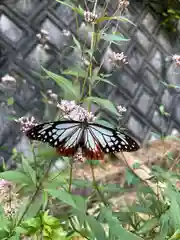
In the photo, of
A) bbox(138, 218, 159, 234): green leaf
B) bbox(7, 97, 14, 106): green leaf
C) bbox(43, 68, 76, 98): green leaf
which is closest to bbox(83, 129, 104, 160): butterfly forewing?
bbox(43, 68, 76, 98): green leaf

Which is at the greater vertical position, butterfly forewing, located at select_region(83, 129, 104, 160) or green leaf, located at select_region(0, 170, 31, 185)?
butterfly forewing, located at select_region(83, 129, 104, 160)

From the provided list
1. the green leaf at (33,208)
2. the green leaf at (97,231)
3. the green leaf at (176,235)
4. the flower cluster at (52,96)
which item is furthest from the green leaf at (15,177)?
the flower cluster at (52,96)

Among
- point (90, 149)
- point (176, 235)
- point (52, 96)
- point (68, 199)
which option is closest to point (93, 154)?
point (90, 149)

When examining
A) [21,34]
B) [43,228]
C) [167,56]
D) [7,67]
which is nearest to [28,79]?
[7,67]

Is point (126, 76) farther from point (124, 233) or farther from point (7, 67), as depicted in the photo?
point (124, 233)

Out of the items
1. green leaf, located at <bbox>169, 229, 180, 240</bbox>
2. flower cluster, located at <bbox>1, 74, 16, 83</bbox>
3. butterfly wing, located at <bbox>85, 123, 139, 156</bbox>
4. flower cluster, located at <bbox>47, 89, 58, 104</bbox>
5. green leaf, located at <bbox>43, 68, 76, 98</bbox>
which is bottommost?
green leaf, located at <bbox>169, 229, 180, 240</bbox>

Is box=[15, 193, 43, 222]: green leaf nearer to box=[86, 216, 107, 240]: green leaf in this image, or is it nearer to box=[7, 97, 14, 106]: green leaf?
box=[86, 216, 107, 240]: green leaf
